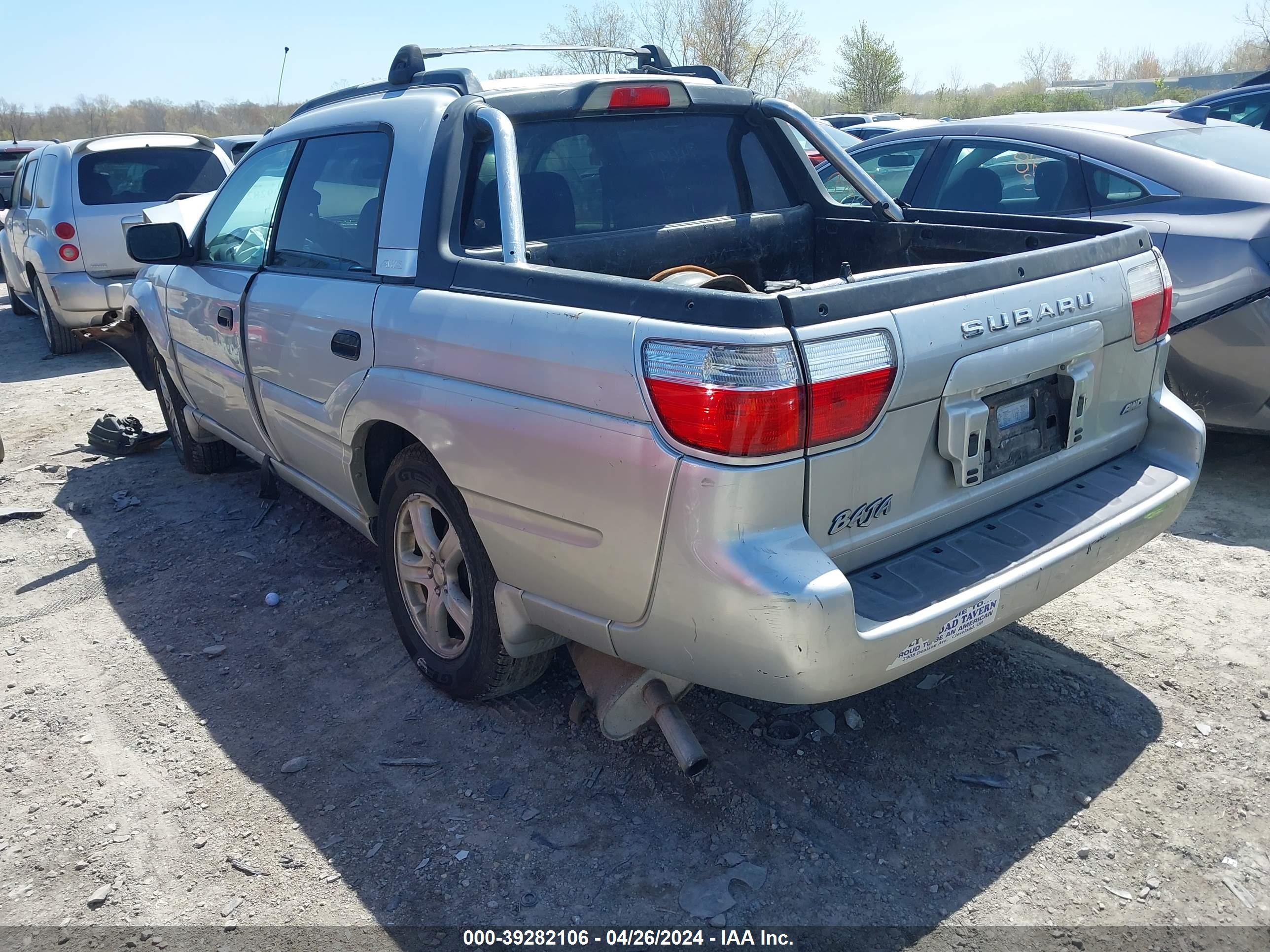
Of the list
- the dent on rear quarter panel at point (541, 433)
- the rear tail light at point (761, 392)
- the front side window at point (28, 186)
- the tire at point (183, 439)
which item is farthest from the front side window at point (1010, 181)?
the front side window at point (28, 186)

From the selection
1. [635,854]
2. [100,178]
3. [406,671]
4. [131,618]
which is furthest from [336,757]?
[100,178]

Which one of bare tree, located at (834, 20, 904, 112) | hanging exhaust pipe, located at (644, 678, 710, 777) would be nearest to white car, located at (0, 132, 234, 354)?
hanging exhaust pipe, located at (644, 678, 710, 777)

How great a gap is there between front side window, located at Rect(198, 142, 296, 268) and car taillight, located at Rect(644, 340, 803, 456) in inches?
103

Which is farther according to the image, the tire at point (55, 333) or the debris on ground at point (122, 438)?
the tire at point (55, 333)

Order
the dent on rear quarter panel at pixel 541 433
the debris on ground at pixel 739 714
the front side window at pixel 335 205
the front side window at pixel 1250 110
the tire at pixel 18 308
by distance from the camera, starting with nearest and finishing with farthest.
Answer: the dent on rear quarter panel at pixel 541 433 < the debris on ground at pixel 739 714 < the front side window at pixel 335 205 < the front side window at pixel 1250 110 < the tire at pixel 18 308

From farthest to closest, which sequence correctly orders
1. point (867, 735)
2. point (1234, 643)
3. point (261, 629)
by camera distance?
1. point (261, 629)
2. point (1234, 643)
3. point (867, 735)

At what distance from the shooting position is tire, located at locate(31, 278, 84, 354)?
967 cm

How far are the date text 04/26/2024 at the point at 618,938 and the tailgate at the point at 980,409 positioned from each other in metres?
0.92

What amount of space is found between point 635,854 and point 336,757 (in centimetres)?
110

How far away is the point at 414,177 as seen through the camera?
329 centimetres

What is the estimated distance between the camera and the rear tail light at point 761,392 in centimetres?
223

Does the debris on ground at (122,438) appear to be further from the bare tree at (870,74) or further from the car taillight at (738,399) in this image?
the bare tree at (870,74)

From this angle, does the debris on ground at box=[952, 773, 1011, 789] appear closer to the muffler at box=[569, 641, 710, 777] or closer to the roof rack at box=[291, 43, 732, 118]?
the muffler at box=[569, 641, 710, 777]

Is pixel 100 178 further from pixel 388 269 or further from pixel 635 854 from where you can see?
pixel 635 854
